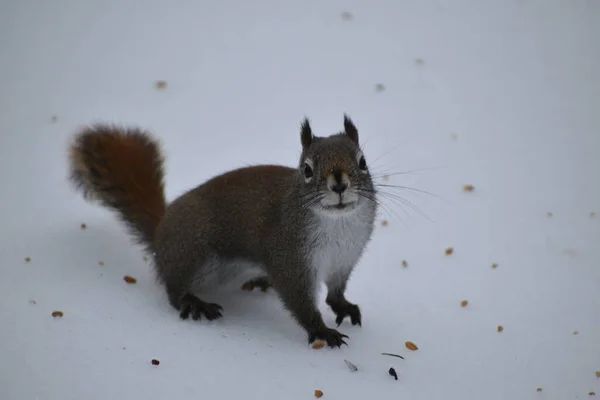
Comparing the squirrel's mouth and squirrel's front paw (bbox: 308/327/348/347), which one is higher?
the squirrel's mouth

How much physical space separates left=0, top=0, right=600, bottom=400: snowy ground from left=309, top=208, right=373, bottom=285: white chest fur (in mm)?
448

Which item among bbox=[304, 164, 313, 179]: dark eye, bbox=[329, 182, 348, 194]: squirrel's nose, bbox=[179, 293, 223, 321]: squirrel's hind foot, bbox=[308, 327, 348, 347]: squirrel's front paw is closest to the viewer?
bbox=[329, 182, 348, 194]: squirrel's nose

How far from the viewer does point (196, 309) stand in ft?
13.2

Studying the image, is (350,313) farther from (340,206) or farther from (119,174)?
(119,174)

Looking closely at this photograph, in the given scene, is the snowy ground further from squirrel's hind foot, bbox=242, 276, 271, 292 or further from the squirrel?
the squirrel

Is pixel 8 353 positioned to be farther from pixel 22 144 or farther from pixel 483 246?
pixel 483 246

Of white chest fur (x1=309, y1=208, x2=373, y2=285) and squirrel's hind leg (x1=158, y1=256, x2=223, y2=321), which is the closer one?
white chest fur (x1=309, y1=208, x2=373, y2=285)

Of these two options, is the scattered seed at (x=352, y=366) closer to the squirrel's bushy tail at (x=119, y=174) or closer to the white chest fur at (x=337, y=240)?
the white chest fur at (x=337, y=240)

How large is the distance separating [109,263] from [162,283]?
40 centimetres

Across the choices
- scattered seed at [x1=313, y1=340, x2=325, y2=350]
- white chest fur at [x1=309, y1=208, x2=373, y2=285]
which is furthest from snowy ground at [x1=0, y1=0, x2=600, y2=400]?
white chest fur at [x1=309, y1=208, x2=373, y2=285]

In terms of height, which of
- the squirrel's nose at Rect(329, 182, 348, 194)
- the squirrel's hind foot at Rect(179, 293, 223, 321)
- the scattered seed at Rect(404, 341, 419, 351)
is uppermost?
the squirrel's nose at Rect(329, 182, 348, 194)

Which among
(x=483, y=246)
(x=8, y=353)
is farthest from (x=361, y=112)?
(x=8, y=353)

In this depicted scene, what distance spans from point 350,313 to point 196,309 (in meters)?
0.88

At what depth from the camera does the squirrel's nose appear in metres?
3.41
